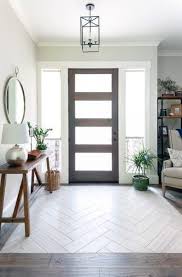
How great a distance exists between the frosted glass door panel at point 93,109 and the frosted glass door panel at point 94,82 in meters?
0.26

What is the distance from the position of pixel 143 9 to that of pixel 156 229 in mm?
2944

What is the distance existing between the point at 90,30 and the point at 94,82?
159 centimetres

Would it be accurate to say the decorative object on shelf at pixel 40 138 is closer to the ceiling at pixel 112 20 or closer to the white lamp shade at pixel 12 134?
the white lamp shade at pixel 12 134

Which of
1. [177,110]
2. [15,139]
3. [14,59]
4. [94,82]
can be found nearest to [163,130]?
[177,110]

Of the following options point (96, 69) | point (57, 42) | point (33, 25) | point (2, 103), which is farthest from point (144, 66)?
point (2, 103)

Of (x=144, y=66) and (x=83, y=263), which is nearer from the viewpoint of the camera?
(x=83, y=263)

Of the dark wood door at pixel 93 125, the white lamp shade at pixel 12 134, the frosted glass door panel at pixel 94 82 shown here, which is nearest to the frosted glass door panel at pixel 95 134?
the dark wood door at pixel 93 125

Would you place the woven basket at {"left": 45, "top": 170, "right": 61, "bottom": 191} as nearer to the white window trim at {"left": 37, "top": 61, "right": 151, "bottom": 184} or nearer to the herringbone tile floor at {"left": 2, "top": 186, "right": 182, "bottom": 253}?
the herringbone tile floor at {"left": 2, "top": 186, "right": 182, "bottom": 253}

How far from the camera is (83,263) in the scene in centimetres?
207

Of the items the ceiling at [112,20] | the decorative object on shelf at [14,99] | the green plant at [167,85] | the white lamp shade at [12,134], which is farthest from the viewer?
the green plant at [167,85]

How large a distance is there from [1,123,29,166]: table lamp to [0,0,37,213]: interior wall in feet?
0.94

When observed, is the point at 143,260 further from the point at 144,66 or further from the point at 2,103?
the point at 144,66

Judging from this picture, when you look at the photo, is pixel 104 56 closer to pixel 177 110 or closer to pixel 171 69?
pixel 171 69

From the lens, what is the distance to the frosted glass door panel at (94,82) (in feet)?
15.3
